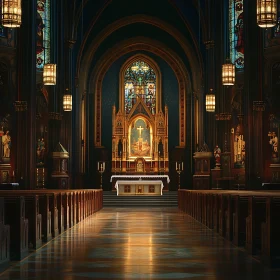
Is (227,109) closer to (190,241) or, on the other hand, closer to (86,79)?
(86,79)

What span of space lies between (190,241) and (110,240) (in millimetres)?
1511

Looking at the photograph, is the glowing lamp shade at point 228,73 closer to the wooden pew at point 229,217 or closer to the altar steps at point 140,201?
the altar steps at point 140,201

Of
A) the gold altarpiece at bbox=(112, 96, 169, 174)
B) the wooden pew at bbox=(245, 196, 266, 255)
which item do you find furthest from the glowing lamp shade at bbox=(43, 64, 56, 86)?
the gold altarpiece at bbox=(112, 96, 169, 174)

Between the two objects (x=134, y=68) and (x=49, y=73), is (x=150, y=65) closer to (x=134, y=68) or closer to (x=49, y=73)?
(x=134, y=68)

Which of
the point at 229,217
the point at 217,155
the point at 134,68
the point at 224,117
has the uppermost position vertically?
the point at 134,68

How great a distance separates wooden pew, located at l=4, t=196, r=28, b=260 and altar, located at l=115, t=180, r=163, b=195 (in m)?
26.5

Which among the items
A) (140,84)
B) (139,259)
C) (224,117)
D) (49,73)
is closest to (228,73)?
(224,117)

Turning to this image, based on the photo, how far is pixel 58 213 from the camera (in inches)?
587

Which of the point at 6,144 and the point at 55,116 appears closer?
the point at 6,144

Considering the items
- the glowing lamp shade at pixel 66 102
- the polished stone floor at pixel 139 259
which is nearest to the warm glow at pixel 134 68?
the glowing lamp shade at pixel 66 102

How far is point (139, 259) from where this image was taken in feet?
30.3

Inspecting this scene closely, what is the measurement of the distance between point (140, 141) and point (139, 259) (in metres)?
34.1

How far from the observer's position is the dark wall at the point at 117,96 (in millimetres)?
44438

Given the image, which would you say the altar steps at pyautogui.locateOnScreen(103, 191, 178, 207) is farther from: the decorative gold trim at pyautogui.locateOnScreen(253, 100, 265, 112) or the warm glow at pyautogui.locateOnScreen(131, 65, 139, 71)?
the warm glow at pyautogui.locateOnScreen(131, 65, 139, 71)
